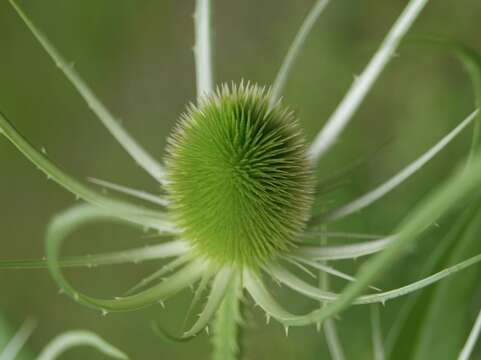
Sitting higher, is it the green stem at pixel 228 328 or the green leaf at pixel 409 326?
the green leaf at pixel 409 326

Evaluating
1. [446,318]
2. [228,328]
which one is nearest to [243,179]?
[228,328]

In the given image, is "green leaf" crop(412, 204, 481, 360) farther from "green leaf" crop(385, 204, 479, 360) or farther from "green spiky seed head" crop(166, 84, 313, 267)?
"green spiky seed head" crop(166, 84, 313, 267)

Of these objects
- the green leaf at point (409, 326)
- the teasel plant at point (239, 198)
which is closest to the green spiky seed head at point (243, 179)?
the teasel plant at point (239, 198)

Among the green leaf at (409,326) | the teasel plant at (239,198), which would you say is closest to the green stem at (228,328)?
the teasel plant at (239,198)

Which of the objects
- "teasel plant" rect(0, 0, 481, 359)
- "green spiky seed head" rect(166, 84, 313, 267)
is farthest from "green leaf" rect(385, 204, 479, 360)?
"green spiky seed head" rect(166, 84, 313, 267)

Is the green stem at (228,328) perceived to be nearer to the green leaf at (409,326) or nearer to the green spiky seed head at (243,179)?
the green spiky seed head at (243,179)

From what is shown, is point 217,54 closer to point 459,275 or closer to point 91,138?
point 91,138

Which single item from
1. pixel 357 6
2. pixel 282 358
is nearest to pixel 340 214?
pixel 282 358
